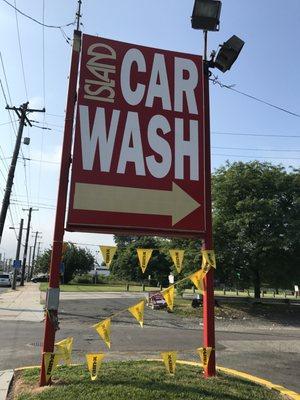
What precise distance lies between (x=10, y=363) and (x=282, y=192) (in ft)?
58.4

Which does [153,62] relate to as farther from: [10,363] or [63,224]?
[10,363]

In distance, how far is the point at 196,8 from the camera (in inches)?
365

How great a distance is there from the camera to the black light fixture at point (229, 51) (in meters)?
9.23

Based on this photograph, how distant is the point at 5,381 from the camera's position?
7988 millimetres

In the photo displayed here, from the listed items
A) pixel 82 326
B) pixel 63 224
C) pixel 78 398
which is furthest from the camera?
pixel 82 326

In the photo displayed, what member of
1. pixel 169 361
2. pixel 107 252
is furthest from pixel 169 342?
pixel 107 252

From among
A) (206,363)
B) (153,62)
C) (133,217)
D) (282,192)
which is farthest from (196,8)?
(282,192)

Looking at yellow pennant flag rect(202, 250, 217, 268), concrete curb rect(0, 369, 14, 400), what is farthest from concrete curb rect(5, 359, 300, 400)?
yellow pennant flag rect(202, 250, 217, 268)

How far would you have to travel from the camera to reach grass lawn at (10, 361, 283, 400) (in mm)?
6785

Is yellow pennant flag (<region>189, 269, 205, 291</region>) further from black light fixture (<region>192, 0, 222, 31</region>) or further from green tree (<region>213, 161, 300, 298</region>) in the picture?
green tree (<region>213, 161, 300, 298</region>)

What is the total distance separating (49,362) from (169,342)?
6.42 metres

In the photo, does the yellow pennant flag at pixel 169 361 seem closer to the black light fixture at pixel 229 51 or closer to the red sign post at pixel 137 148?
the red sign post at pixel 137 148

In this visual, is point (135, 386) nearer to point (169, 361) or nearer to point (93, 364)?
point (93, 364)

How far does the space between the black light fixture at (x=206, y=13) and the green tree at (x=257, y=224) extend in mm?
14870
